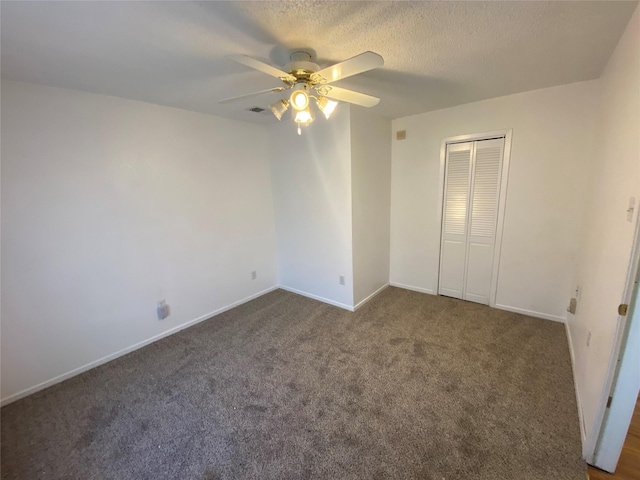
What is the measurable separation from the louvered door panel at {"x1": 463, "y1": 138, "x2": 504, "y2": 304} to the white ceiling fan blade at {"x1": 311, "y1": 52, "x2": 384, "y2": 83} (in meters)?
2.30

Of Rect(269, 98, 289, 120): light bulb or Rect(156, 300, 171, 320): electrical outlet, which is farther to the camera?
Rect(156, 300, 171, 320): electrical outlet

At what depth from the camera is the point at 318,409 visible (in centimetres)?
185

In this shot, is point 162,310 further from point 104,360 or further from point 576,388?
point 576,388

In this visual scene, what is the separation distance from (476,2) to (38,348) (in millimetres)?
3742

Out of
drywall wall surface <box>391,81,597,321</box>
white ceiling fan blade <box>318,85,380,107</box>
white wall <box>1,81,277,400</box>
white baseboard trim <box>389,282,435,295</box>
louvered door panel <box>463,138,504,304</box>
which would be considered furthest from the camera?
white baseboard trim <box>389,282,435,295</box>

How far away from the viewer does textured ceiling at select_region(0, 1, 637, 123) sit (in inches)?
51.4

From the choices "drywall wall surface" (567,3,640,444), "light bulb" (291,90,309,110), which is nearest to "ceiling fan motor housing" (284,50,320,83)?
"light bulb" (291,90,309,110)

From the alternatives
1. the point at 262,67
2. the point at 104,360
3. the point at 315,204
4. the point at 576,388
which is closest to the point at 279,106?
the point at 262,67

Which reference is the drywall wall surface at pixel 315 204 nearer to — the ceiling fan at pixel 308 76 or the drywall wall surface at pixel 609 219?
the ceiling fan at pixel 308 76

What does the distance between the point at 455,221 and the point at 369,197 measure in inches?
44.8

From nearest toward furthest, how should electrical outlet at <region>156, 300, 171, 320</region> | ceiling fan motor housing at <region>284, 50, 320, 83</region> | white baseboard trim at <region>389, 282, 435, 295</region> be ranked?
ceiling fan motor housing at <region>284, 50, 320, 83</region>
electrical outlet at <region>156, 300, 171, 320</region>
white baseboard trim at <region>389, 282, 435, 295</region>

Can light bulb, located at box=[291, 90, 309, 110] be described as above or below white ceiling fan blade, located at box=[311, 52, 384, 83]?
below

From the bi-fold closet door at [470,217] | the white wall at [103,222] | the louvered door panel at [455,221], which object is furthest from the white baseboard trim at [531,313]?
the white wall at [103,222]

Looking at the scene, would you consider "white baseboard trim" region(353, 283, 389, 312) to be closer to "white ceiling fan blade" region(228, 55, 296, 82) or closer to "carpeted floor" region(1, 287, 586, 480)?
"carpeted floor" region(1, 287, 586, 480)
